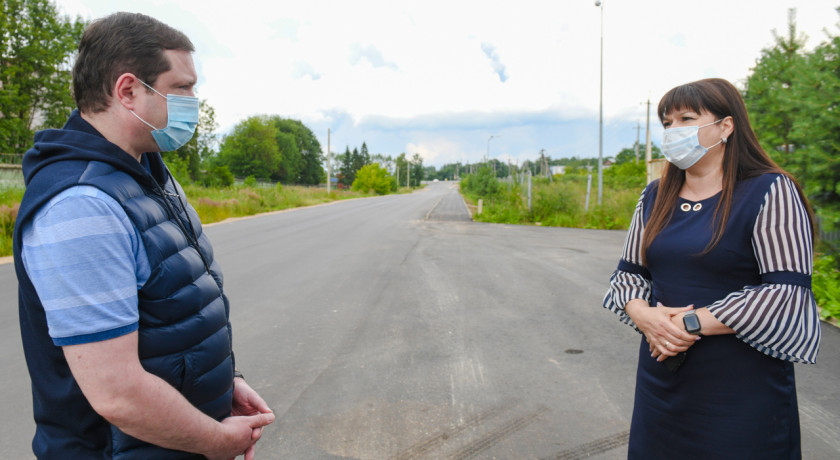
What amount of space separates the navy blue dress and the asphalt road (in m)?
1.22

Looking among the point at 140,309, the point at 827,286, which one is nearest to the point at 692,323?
the point at 140,309

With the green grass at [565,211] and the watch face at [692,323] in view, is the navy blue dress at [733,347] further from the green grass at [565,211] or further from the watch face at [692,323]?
the green grass at [565,211]

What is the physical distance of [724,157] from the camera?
2.07 meters

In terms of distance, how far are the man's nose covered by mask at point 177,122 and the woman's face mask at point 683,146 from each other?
1926 mm

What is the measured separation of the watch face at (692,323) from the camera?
1856mm

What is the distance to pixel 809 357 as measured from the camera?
1.79 meters

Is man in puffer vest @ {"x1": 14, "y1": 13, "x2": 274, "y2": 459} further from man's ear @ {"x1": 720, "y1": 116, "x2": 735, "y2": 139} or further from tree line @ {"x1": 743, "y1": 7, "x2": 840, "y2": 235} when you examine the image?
tree line @ {"x1": 743, "y1": 7, "x2": 840, "y2": 235}

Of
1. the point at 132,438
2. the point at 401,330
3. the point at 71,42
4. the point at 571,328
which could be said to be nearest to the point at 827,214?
the point at 571,328

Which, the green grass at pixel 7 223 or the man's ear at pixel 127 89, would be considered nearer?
the man's ear at pixel 127 89

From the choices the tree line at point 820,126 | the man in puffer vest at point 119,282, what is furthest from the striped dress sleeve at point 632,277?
the tree line at point 820,126

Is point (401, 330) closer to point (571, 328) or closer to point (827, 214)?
point (571, 328)

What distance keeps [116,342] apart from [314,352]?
375 centimetres

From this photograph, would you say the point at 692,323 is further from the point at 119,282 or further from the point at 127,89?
the point at 127,89

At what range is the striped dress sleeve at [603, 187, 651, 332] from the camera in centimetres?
221
